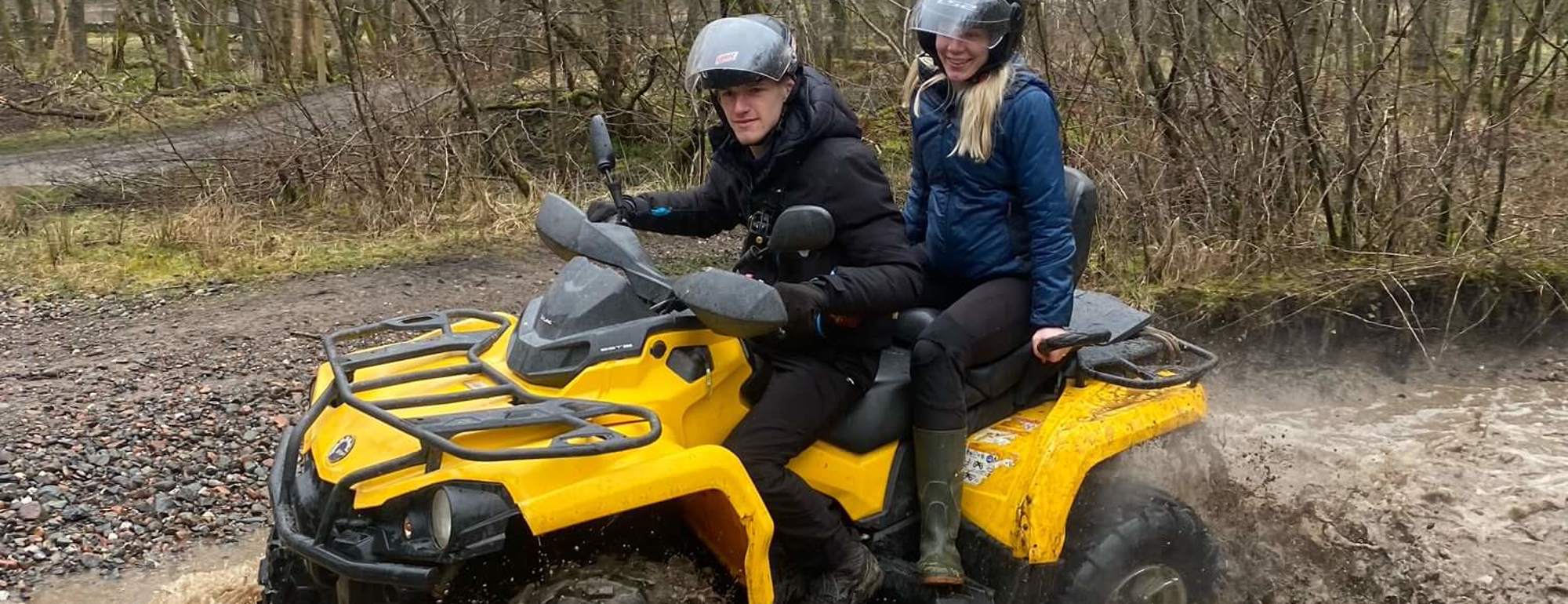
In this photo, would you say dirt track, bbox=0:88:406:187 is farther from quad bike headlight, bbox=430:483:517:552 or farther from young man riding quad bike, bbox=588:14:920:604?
quad bike headlight, bbox=430:483:517:552

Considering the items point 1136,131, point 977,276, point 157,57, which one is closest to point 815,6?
point 1136,131

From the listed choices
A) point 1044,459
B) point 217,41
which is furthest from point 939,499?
point 217,41

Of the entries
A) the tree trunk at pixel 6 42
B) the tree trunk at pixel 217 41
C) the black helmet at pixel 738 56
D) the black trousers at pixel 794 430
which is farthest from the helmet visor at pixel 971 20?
the tree trunk at pixel 6 42

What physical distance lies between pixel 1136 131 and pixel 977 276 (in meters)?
4.91

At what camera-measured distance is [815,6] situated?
1159 centimetres

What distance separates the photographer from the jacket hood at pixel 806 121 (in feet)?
10.6

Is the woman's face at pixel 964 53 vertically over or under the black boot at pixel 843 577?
over

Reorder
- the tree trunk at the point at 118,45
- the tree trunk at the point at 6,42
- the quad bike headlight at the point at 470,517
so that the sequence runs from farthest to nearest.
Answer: the tree trunk at the point at 118,45 → the tree trunk at the point at 6,42 → the quad bike headlight at the point at 470,517

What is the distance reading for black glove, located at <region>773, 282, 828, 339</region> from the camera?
2.93 meters

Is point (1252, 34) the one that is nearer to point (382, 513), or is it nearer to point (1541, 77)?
point (1541, 77)

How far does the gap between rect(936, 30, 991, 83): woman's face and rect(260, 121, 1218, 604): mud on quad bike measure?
46cm

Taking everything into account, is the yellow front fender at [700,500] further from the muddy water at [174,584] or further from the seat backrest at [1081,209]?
the muddy water at [174,584]

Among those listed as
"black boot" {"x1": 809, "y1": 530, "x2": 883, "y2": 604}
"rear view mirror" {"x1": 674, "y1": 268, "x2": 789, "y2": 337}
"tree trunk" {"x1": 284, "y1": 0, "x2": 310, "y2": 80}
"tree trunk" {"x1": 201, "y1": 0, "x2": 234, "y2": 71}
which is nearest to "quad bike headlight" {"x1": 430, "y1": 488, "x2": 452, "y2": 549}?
"rear view mirror" {"x1": 674, "y1": 268, "x2": 789, "y2": 337}

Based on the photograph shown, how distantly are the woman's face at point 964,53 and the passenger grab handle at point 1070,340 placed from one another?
82 cm
